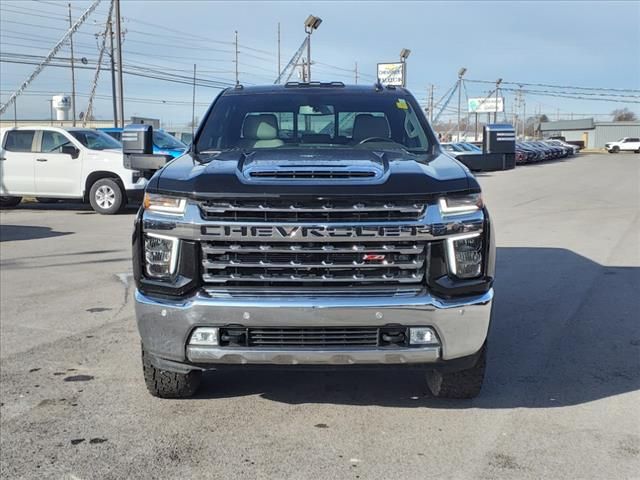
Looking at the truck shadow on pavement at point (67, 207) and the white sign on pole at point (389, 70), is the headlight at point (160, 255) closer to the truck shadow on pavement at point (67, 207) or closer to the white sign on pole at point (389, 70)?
the truck shadow on pavement at point (67, 207)

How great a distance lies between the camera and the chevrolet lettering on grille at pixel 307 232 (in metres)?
3.69

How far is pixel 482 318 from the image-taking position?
3838 millimetres

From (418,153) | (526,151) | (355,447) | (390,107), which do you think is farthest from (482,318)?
(526,151)

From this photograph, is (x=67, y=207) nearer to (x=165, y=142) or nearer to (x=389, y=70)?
(x=165, y=142)

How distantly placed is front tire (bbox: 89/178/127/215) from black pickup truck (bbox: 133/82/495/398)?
12.2 metres

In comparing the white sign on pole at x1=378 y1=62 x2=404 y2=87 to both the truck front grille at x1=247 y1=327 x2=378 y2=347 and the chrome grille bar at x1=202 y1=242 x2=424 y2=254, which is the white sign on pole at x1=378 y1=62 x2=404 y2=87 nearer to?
the chrome grille bar at x1=202 y1=242 x2=424 y2=254

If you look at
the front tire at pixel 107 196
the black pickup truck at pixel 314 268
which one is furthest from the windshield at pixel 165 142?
the black pickup truck at pixel 314 268

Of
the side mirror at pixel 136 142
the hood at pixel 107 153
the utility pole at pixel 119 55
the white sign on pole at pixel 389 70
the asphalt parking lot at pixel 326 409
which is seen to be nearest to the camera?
the asphalt parking lot at pixel 326 409

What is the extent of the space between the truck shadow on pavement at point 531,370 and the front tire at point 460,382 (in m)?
0.07

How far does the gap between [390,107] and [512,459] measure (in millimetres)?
2951

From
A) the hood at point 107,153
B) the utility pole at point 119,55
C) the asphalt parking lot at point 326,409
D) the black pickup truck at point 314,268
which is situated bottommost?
the asphalt parking lot at point 326,409

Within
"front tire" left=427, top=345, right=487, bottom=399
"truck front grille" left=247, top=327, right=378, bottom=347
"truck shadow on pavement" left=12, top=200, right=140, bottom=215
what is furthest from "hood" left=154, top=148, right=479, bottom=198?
"truck shadow on pavement" left=12, top=200, right=140, bottom=215

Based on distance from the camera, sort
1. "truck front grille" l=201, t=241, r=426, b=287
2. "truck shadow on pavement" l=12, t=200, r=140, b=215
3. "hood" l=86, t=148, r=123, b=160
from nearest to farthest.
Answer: "truck front grille" l=201, t=241, r=426, b=287 < "hood" l=86, t=148, r=123, b=160 < "truck shadow on pavement" l=12, t=200, r=140, b=215

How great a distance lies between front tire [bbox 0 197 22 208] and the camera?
56.6 feet
